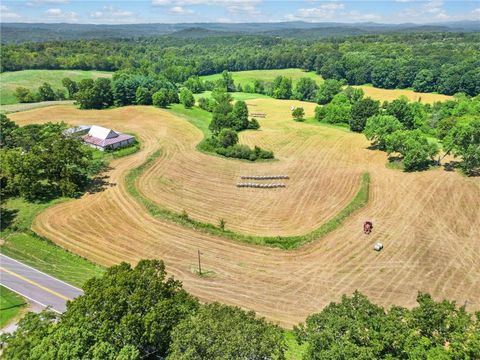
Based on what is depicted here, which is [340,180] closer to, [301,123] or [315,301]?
[315,301]

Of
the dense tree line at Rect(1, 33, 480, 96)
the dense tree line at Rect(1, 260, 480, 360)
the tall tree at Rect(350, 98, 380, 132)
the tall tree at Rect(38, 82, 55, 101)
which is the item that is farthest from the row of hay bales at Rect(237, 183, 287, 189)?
the tall tree at Rect(38, 82, 55, 101)

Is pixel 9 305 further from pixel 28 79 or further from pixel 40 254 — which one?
pixel 28 79

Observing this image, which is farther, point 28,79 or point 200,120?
point 28,79

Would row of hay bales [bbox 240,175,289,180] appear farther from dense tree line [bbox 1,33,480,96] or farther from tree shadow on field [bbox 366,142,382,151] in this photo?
dense tree line [bbox 1,33,480,96]

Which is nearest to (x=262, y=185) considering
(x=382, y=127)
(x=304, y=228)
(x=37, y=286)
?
(x=304, y=228)

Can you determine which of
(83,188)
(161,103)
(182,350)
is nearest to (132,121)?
(161,103)

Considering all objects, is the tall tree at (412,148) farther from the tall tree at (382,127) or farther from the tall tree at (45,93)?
the tall tree at (45,93)

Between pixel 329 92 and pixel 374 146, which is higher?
pixel 374 146
